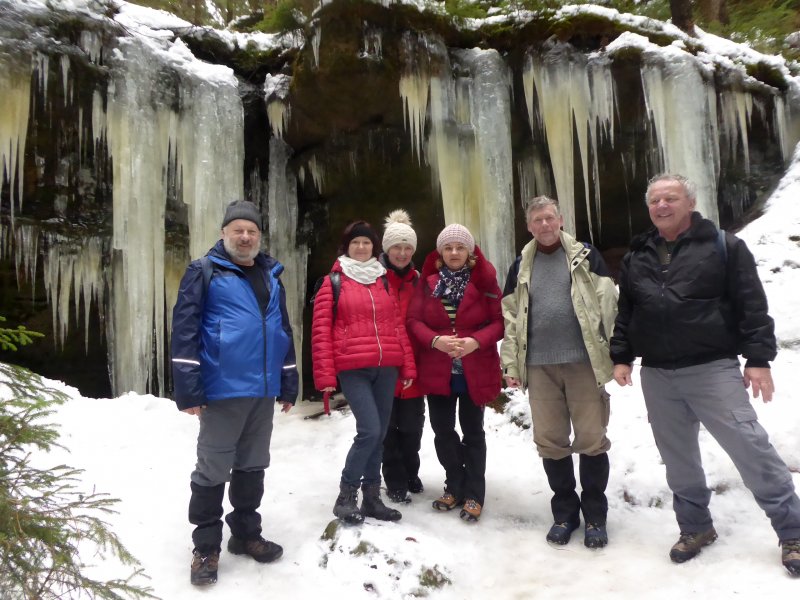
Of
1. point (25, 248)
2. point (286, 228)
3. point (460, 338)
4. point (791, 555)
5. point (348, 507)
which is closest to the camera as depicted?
point (791, 555)

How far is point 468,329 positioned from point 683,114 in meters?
5.11

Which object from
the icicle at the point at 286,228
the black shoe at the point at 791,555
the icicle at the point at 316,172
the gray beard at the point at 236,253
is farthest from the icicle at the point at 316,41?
the black shoe at the point at 791,555

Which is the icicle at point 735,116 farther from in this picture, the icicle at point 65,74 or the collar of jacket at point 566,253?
the icicle at point 65,74

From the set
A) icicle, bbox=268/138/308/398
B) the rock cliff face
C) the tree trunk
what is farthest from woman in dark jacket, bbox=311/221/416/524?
the tree trunk

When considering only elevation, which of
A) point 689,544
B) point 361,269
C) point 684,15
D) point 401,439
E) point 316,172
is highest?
point 684,15

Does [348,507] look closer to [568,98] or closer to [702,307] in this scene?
[702,307]

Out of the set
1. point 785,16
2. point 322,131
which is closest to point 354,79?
point 322,131

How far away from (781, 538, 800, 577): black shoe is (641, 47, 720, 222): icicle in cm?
519

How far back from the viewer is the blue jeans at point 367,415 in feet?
10.2

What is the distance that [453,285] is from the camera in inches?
138

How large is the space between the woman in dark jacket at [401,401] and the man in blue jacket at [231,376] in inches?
33.6

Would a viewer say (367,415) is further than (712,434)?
Yes

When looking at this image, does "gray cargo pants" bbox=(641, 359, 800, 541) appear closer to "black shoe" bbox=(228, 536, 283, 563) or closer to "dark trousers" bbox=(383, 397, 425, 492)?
"dark trousers" bbox=(383, 397, 425, 492)

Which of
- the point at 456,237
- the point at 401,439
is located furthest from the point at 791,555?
the point at 456,237
